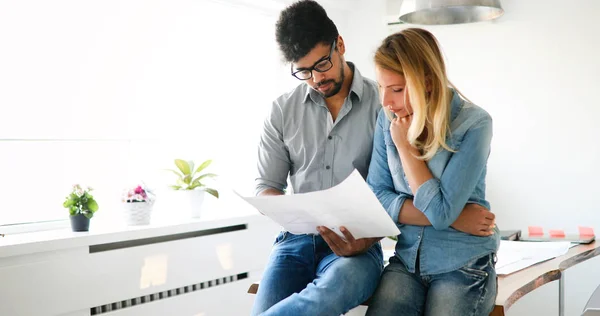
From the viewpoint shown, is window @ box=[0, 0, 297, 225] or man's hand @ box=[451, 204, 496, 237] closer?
man's hand @ box=[451, 204, 496, 237]

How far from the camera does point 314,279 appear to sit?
1.91m

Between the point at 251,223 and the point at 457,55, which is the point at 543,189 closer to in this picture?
the point at 457,55

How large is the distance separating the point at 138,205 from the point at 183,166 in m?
0.43

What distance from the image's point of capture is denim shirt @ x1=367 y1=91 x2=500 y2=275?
1.77m

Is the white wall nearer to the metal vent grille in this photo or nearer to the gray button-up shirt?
the metal vent grille

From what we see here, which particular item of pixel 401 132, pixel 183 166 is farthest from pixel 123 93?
pixel 401 132

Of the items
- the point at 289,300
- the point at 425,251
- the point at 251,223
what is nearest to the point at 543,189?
the point at 251,223

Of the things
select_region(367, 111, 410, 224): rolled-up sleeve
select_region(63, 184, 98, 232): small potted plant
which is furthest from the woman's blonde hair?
select_region(63, 184, 98, 232): small potted plant

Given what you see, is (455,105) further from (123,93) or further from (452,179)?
(123,93)

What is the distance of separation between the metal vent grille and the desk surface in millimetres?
1800

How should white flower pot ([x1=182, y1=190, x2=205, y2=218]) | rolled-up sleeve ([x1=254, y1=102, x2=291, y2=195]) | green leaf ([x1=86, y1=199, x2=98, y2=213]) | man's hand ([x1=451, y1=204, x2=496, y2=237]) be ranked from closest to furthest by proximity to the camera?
man's hand ([x1=451, y1=204, x2=496, y2=237])
rolled-up sleeve ([x1=254, y1=102, x2=291, y2=195])
green leaf ([x1=86, y1=199, x2=98, y2=213])
white flower pot ([x1=182, y1=190, x2=205, y2=218])

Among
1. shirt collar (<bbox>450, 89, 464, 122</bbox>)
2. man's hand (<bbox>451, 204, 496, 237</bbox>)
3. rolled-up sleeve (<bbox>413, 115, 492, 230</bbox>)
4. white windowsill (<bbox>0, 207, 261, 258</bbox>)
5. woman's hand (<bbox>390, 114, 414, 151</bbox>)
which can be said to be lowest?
white windowsill (<bbox>0, 207, 261, 258</bbox>)

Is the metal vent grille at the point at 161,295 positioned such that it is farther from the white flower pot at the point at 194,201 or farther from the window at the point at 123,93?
the window at the point at 123,93

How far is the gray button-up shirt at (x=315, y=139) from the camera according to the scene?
2.21 m
